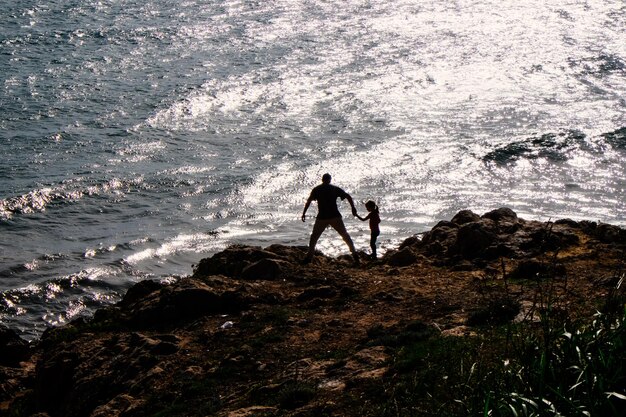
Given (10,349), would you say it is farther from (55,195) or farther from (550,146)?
(550,146)

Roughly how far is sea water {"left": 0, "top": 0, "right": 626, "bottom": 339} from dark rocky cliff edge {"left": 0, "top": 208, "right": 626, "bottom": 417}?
4647mm

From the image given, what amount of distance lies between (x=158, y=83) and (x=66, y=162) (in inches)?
333

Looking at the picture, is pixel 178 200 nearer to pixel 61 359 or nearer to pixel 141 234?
pixel 141 234

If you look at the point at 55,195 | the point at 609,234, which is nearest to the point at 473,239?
the point at 609,234

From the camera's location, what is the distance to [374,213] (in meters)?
17.5

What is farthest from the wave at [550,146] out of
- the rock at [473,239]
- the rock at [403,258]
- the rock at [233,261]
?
the rock at [233,261]

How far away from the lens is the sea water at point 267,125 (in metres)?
23.2

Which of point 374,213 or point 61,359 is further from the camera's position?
point 374,213

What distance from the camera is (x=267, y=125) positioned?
3192 cm

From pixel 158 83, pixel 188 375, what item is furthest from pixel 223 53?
pixel 188 375

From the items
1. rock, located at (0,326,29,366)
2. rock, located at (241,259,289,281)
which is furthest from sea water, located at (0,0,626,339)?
rock, located at (241,259,289,281)

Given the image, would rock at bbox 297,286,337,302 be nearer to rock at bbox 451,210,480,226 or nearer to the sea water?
rock at bbox 451,210,480,226

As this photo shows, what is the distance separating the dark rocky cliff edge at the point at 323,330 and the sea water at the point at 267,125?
4647mm

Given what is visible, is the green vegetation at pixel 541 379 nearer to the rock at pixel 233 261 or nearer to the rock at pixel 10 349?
the rock at pixel 233 261
